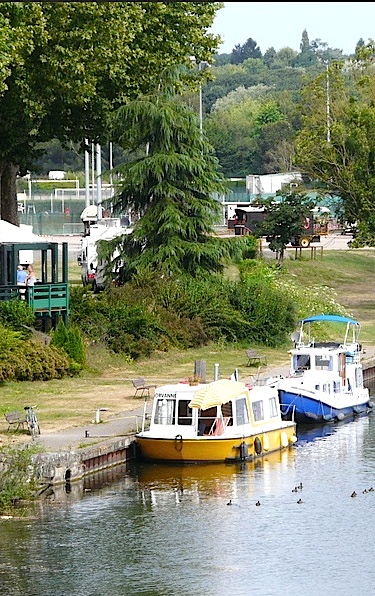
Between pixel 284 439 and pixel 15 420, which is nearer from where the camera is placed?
pixel 15 420

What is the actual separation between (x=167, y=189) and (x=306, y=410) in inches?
588

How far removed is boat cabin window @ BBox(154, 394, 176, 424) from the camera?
101 feet

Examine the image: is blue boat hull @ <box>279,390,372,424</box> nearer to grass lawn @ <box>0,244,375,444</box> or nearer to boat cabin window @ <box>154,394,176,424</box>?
grass lawn @ <box>0,244,375,444</box>

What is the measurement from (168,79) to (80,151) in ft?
21.8

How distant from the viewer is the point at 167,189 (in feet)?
163

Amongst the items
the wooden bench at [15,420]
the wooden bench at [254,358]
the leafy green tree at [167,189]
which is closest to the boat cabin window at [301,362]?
the wooden bench at [254,358]

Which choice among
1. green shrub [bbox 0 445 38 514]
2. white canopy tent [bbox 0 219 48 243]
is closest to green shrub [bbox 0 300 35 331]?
white canopy tent [bbox 0 219 48 243]

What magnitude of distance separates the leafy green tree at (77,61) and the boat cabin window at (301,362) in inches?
487

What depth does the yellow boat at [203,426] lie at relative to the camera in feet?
99.4

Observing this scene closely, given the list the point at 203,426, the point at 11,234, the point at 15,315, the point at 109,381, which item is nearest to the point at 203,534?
the point at 203,426

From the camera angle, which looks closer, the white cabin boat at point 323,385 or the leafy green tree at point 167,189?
the white cabin boat at point 323,385

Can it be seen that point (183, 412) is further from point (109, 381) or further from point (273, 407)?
point (109, 381)

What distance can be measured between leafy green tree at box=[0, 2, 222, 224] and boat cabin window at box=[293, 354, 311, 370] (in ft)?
40.6

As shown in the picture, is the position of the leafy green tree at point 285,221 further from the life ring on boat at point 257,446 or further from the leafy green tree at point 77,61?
the life ring on boat at point 257,446
